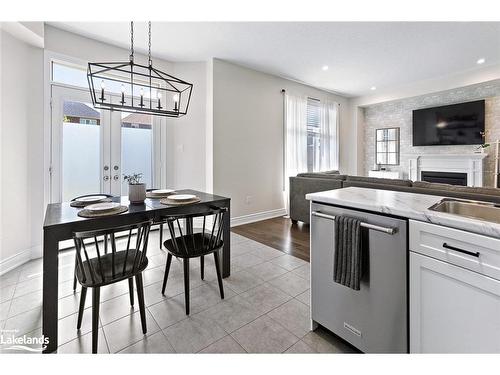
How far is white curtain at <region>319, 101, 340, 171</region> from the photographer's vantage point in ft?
19.4

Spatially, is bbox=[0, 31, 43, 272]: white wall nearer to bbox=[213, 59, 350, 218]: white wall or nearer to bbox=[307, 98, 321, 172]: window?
bbox=[213, 59, 350, 218]: white wall

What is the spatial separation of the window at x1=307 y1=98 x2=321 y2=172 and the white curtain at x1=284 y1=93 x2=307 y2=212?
0.22 m

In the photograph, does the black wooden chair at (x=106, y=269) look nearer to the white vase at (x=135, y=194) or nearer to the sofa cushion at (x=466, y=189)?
the white vase at (x=135, y=194)

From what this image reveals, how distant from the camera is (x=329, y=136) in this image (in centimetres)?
608

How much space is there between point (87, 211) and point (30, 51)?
2544 millimetres

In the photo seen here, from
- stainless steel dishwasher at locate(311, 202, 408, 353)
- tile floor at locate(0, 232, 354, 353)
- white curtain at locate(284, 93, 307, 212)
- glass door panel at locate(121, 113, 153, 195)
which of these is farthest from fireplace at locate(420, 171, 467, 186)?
glass door panel at locate(121, 113, 153, 195)

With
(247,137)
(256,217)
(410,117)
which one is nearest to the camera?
(247,137)

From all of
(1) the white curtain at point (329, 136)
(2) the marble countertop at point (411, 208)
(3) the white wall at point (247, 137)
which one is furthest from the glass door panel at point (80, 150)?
(1) the white curtain at point (329, 136)

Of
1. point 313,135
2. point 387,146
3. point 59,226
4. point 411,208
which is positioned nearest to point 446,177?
point 387,146

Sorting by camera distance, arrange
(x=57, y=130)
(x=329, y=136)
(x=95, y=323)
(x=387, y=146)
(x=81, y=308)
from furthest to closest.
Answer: (x=387, y=146) < (x=329, y=136) < (x=57, y=130) < (x=81, y=308) < (x=95, y=323)
